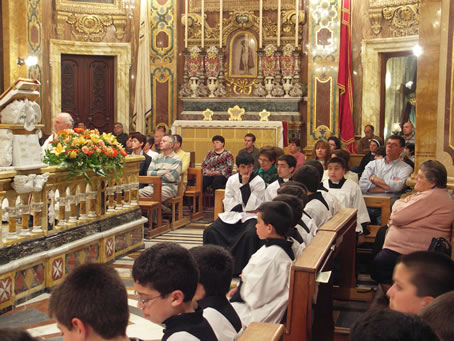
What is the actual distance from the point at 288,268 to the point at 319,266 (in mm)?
222

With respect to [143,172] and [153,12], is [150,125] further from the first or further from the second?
[143,172]

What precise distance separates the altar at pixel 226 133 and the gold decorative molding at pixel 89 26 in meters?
2.61

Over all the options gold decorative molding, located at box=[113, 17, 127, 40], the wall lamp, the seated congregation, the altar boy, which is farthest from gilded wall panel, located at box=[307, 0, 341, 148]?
the altar boy

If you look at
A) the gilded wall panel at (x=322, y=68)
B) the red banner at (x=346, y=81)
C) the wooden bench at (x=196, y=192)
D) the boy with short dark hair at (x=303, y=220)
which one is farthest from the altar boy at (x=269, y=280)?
the gilded wall panel at (x=322, y=68)

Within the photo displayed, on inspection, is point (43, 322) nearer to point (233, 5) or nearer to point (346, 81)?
point (346, 81)

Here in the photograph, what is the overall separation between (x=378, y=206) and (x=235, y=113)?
6916 millimetres

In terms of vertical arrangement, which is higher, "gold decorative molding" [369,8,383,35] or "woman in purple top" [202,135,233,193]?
"gold decorative molding" [369,8,383,35]

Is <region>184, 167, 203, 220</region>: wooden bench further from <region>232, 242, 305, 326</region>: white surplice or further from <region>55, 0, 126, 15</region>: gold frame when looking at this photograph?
<region>232, 242, 305, 326</region>: white surplice

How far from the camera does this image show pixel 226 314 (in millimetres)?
2709

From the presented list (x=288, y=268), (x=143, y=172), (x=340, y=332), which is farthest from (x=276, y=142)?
(x=288, y=268)

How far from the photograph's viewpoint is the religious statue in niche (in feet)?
44.4

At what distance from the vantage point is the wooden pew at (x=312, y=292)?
3.42 meters

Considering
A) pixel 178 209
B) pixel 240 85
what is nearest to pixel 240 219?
pixel 178 209

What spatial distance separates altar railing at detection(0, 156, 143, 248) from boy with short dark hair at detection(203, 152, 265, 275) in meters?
1.11
